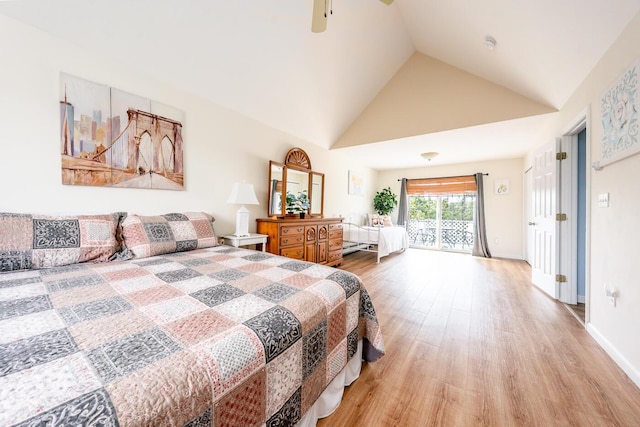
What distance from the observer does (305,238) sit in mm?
3537

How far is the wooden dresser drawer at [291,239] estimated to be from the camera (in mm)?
3184

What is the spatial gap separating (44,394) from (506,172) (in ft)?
22.8

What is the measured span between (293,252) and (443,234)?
185 inches

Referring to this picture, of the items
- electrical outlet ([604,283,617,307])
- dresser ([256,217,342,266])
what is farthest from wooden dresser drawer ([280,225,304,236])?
electrical outlet ([604,283,617,307])

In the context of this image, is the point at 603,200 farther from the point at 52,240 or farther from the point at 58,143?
the point at 58,143

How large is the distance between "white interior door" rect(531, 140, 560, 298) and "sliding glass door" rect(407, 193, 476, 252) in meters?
2.51

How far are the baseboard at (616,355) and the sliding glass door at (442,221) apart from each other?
13.8ft

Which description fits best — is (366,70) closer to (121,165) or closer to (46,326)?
(121,165)

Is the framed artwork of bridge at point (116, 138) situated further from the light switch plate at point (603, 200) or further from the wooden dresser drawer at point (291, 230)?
the light switch plate at point (603, 200)

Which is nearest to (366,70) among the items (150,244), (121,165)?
(121,165)

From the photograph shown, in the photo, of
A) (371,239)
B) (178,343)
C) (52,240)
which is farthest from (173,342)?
(371,239)

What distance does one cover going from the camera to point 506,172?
534 centimetres

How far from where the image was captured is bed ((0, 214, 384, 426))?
0.54 m

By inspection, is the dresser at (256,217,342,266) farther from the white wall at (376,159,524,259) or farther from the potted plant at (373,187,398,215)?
the white wall at (376,159,524,259)
